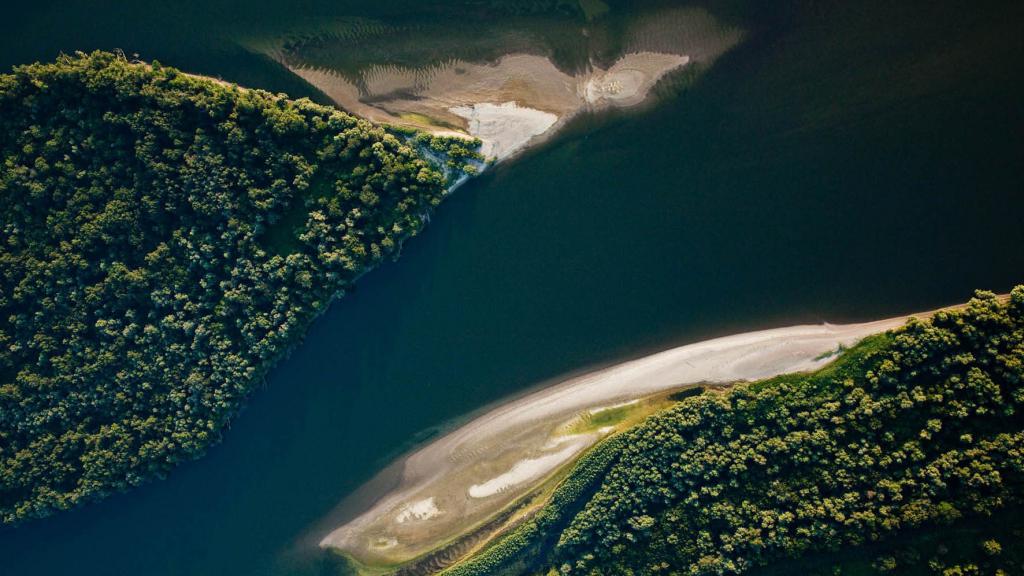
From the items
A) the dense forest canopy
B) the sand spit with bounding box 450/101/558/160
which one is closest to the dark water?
the sand spit with bounding box 450/101/558/160

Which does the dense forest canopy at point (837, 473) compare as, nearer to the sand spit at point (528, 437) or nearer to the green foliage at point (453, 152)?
the sand spit at point (528, 437)

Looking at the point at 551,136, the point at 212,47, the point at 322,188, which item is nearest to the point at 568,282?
the point at 551,136

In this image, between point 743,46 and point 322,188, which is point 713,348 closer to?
point 743,46

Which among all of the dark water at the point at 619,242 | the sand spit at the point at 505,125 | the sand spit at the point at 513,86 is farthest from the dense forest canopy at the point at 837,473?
the sand spit at the point at 513,86

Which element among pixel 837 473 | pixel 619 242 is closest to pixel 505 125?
pixel 619 242

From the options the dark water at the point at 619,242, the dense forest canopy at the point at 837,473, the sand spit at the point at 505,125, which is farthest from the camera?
the sand spit at the point at 505,125
